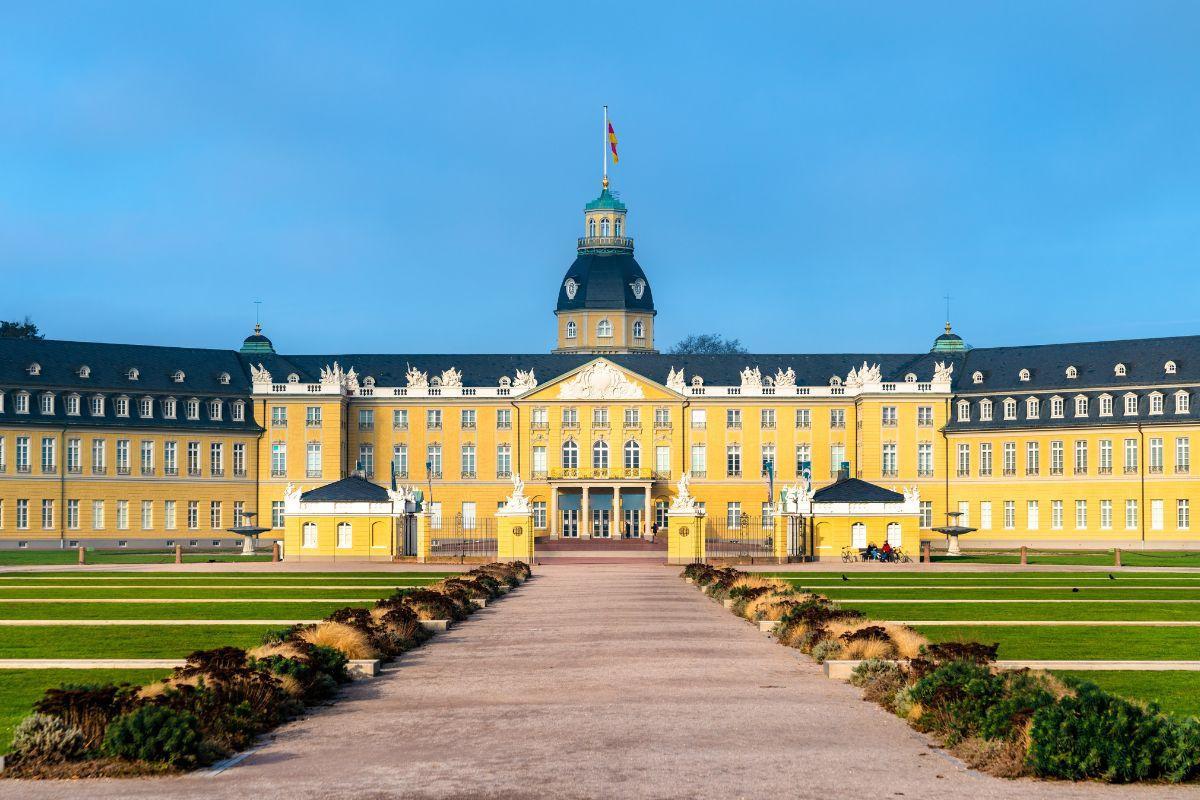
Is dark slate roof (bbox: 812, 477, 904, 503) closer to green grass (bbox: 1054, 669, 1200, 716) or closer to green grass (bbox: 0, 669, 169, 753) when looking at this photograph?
green grass (bbox: 1054, 669, 1200, 716)

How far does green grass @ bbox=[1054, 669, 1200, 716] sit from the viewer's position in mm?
20609

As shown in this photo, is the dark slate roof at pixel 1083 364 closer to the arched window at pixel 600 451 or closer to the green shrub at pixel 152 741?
the arched window at pixel 600 451

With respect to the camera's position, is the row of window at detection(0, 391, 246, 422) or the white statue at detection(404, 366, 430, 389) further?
the white statue at detection(404, 366, 430, 389)

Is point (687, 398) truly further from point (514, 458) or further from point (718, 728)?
point (718, 728)

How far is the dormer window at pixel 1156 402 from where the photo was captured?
96000mm

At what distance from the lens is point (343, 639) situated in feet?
84.9

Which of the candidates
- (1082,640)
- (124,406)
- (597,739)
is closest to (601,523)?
(124,406)

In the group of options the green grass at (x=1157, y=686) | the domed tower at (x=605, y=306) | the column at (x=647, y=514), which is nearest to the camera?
the green grass at (x=1157, y=686)

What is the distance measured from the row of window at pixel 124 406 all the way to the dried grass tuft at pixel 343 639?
2980 inches

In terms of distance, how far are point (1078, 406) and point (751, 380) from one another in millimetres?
21033

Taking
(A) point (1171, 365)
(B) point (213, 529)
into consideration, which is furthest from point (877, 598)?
(B) point (213, 529)

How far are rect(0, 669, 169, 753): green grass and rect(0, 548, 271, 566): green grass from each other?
4666 centimetres

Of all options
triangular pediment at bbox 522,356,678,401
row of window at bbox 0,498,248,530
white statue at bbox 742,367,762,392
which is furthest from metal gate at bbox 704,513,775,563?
row of window at bbox 0,498,248,530

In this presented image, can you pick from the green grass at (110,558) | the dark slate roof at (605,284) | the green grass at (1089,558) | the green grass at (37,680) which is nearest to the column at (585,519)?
the dark slate roof at (605,284)
